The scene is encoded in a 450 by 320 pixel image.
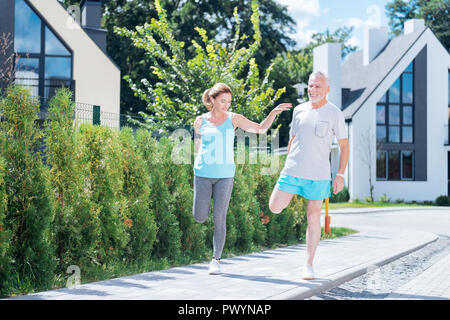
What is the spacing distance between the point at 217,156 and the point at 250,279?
1.43 metres

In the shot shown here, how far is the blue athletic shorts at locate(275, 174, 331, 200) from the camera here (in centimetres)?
634

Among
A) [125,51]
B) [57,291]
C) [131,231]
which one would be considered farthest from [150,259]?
[125,51]

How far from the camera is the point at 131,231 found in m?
7.50

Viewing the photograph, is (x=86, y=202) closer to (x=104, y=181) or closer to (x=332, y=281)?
(x=104, y=181)

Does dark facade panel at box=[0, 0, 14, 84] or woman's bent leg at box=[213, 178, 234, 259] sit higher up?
dark facade panel at box=[0, 0, 14, 84]

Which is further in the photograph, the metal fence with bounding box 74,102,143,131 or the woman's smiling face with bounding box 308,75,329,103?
the metal fence with bounding box 74,102,143,131

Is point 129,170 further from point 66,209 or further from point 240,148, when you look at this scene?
point 240,148

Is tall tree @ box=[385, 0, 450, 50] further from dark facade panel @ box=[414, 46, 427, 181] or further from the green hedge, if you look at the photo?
the green hedge

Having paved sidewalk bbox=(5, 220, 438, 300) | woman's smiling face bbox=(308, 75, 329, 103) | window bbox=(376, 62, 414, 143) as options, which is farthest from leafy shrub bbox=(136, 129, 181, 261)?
window bbox=(376, 62, 414, 143)

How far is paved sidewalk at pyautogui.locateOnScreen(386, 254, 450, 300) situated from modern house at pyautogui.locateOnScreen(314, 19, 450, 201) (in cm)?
2609

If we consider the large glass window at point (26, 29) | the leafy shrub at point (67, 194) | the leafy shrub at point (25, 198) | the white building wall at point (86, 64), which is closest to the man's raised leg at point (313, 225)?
the leafy shrub at point (67, 194)

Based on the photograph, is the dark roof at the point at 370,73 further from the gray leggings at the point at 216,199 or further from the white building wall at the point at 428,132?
the gray leggings at the point at 216,199

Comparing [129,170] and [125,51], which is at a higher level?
[125,51]
